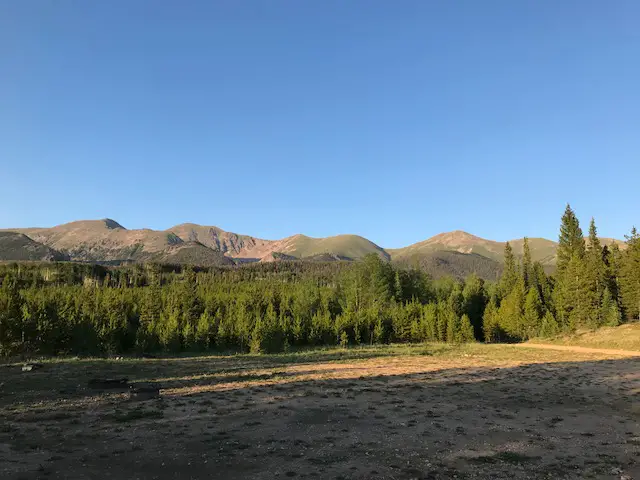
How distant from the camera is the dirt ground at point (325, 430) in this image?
42.0ft

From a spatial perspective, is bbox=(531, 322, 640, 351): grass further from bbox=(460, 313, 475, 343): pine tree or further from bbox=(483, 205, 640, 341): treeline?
bbox=(460, 313, 475, 343): pine tree

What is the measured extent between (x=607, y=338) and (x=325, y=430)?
2860 inches

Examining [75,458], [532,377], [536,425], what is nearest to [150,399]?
[75,458]

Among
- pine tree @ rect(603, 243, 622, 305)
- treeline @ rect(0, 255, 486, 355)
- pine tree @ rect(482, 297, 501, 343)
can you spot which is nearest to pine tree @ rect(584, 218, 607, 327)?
pine tree @ rect(603, 243, 622, 305)

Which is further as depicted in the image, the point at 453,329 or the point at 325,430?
the point at 453,329

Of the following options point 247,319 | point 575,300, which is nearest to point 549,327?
point 575,300

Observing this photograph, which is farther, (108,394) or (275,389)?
(275,389)

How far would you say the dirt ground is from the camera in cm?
1281

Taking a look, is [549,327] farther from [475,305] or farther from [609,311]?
[475,305]

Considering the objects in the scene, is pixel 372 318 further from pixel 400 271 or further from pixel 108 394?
pixel 108 394

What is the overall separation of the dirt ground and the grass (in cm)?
3713

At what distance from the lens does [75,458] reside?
13570 millimetres

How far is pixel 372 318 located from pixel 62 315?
2828 inches

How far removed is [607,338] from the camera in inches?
2736
